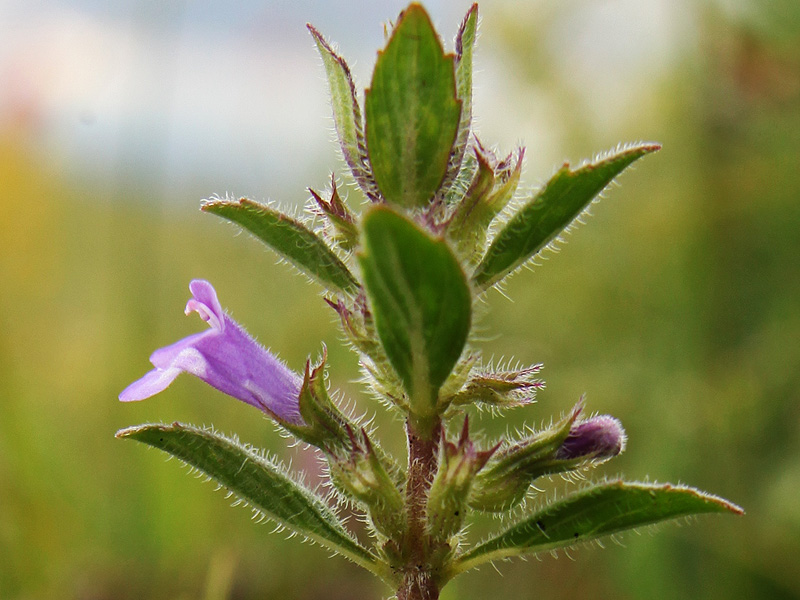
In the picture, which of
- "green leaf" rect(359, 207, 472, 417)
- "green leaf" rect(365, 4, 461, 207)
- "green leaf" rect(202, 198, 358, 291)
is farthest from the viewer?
"green leaf" rect(202, 198, 358, 291)

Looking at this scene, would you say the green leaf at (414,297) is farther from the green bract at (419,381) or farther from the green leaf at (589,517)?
the green leaf at (589,517)

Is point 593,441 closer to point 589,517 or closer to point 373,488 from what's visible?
point 589,517

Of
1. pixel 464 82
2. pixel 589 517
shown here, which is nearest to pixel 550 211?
pixel 464 82

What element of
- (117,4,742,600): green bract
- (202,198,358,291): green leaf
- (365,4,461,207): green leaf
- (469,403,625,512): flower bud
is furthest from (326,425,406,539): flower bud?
(365,4,461,207): green leaf

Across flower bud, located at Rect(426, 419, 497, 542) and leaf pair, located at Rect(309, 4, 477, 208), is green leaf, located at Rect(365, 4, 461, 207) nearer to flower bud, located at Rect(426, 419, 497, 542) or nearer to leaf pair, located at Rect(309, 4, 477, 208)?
leaf pair, located at Rect(309, 4, 477, 208)

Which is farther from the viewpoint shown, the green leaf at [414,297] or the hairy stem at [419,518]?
the hairy stem at [419,518]

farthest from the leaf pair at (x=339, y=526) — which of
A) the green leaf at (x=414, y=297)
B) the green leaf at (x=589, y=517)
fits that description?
the green leaf at (x=414, y=297)

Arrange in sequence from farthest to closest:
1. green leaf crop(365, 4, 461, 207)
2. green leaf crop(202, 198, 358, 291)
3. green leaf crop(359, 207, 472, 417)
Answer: green leaf crop(202, 198, 358, 291)
green leaf crop(365, 4, 461, 207)
green leaf crop(359, 207, 472, 417)

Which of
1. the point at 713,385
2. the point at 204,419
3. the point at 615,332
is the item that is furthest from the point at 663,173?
the point at 204,419
